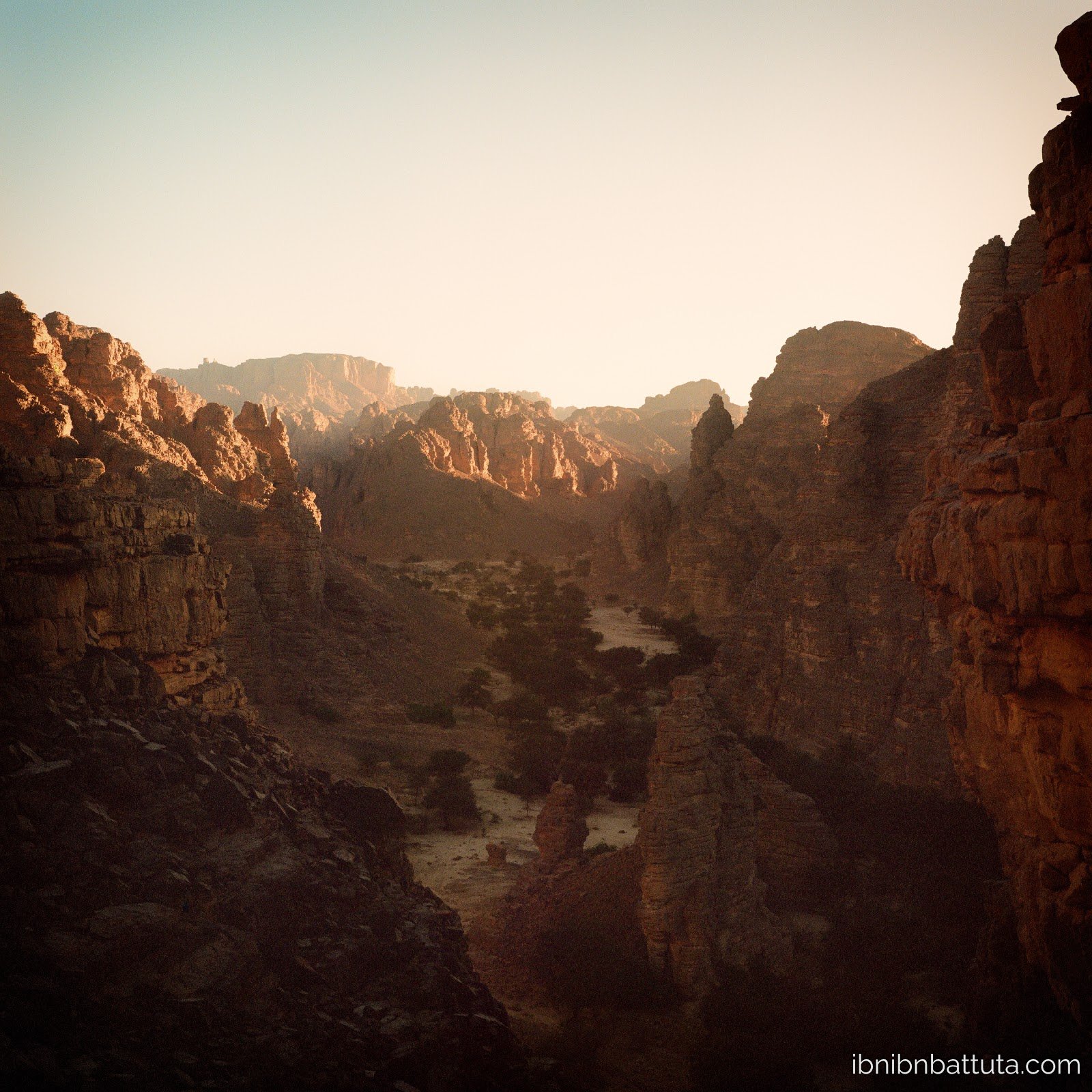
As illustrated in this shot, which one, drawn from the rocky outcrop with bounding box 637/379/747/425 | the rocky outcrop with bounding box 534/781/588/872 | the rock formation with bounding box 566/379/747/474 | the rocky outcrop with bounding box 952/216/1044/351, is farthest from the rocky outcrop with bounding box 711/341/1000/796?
the rocky outcrop with bounding box 637/379/747/425

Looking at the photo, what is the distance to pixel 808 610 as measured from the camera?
24.8 m

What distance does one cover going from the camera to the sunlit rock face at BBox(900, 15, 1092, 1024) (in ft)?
23.6

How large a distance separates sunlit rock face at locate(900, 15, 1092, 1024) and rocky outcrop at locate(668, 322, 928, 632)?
3213cm

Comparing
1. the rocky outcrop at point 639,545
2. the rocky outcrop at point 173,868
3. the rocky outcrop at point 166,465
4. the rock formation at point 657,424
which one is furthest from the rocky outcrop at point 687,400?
the rocky outcrop at point 173,868

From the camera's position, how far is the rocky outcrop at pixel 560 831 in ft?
58.5

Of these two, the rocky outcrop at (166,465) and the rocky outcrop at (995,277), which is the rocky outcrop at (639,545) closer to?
the rocky outcrop at (166,465)

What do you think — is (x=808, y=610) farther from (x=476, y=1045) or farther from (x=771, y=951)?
(x=476, y=1045)

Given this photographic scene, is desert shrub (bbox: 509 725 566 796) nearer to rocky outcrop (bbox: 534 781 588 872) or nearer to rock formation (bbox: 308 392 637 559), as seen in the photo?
rocky outcrop (bbox: 534 781 588 872)

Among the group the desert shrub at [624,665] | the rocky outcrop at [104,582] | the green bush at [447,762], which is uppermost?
the rocky outcrop at [104,582]

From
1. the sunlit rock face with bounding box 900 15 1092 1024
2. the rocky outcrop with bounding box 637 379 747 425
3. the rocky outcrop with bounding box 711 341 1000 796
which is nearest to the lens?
the sunlit rock face with bounding box 900 15 1092 1024

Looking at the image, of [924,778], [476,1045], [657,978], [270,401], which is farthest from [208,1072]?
[270,401]

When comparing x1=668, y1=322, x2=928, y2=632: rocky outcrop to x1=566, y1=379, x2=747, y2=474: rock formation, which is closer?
x1=668, y1=322, x2=928, y2=632: rocky outcrop

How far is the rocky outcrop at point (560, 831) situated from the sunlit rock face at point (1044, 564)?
974 cm

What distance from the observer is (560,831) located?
17.8 m
